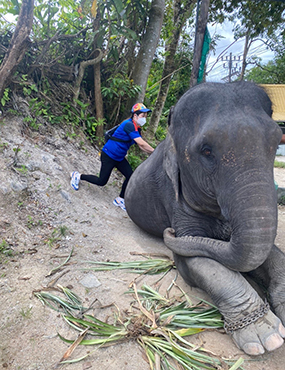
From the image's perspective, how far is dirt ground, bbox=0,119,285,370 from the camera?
2258 millimetres

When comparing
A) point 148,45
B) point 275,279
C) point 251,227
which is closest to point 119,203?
point 275,279

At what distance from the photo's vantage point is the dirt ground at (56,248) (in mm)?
2258

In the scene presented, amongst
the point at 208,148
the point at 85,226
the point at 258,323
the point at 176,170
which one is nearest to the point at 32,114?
the point at 85,226

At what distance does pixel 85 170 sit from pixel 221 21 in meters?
10.2

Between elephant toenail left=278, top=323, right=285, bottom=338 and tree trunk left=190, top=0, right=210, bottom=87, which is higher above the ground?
tree trunk left=190, top=0, right=210, bottom=87

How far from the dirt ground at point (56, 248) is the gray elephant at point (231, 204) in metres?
0.25

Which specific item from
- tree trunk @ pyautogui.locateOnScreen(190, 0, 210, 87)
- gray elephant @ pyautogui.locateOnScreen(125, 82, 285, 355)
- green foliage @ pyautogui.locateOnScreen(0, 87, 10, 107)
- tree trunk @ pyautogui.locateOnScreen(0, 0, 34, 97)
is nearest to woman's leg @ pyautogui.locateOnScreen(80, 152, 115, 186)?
green foliage @ pyautogui.locateOnScreen(0, 87, 10, 107)

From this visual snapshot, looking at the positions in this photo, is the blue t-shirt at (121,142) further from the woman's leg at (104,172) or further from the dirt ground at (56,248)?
the dirt ground at (56,248)

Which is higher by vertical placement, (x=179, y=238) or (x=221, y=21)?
(x=221, y=21)

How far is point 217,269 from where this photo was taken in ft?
8.50

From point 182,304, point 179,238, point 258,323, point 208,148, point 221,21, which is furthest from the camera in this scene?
point 221,21

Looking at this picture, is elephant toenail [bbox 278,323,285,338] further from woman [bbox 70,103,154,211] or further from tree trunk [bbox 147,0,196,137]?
tree trunk [bbox 147,0,196,137]

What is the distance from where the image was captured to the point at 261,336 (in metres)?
2.27

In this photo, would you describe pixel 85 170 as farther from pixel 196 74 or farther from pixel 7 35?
pixel 7 35
